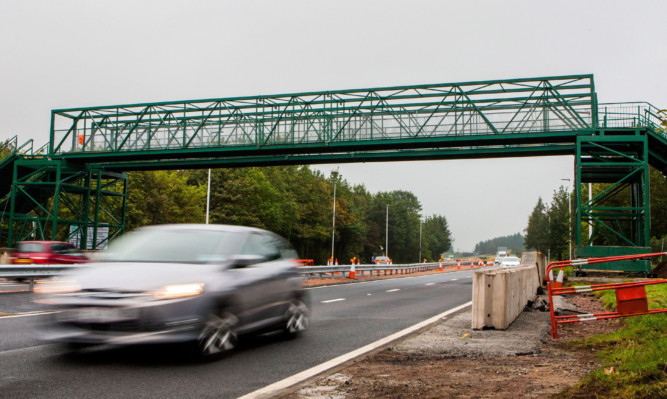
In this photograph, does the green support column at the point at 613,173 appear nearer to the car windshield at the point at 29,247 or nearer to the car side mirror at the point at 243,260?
the car windshield at the point at 29,247

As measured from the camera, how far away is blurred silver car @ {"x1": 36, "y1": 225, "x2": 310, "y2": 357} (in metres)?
6.65

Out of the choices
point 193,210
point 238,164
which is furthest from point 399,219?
point 238,164

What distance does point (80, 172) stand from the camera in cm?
3912

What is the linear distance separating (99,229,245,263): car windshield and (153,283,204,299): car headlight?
1.95 ft

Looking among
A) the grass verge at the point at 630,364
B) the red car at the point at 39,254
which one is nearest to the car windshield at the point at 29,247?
the red car at the point at 39,254

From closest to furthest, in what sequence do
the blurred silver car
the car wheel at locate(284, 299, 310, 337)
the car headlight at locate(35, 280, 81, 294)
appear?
the blurred silver car < the car headlight at locate(35, 280, 81, 294) < the car wheel at locate(284, 299, 310, 337)

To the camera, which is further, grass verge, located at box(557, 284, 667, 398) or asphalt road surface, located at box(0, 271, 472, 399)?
asphalt road surface, located at box(0, 271, 472, 399)

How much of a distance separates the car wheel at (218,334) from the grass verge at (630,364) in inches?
145

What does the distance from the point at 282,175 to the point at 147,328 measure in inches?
3151

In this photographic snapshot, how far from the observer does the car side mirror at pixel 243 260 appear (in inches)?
309

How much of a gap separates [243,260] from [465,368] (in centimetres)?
290

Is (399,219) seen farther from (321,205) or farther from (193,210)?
(193,210)

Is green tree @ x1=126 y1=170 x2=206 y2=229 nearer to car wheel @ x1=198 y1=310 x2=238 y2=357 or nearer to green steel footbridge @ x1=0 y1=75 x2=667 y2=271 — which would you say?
green steel footbridge @ x1=0 y1=75 x2=667 y2=271

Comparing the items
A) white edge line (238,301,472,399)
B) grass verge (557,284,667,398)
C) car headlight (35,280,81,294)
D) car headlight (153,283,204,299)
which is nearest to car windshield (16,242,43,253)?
white edge line (238,301,472,399)
